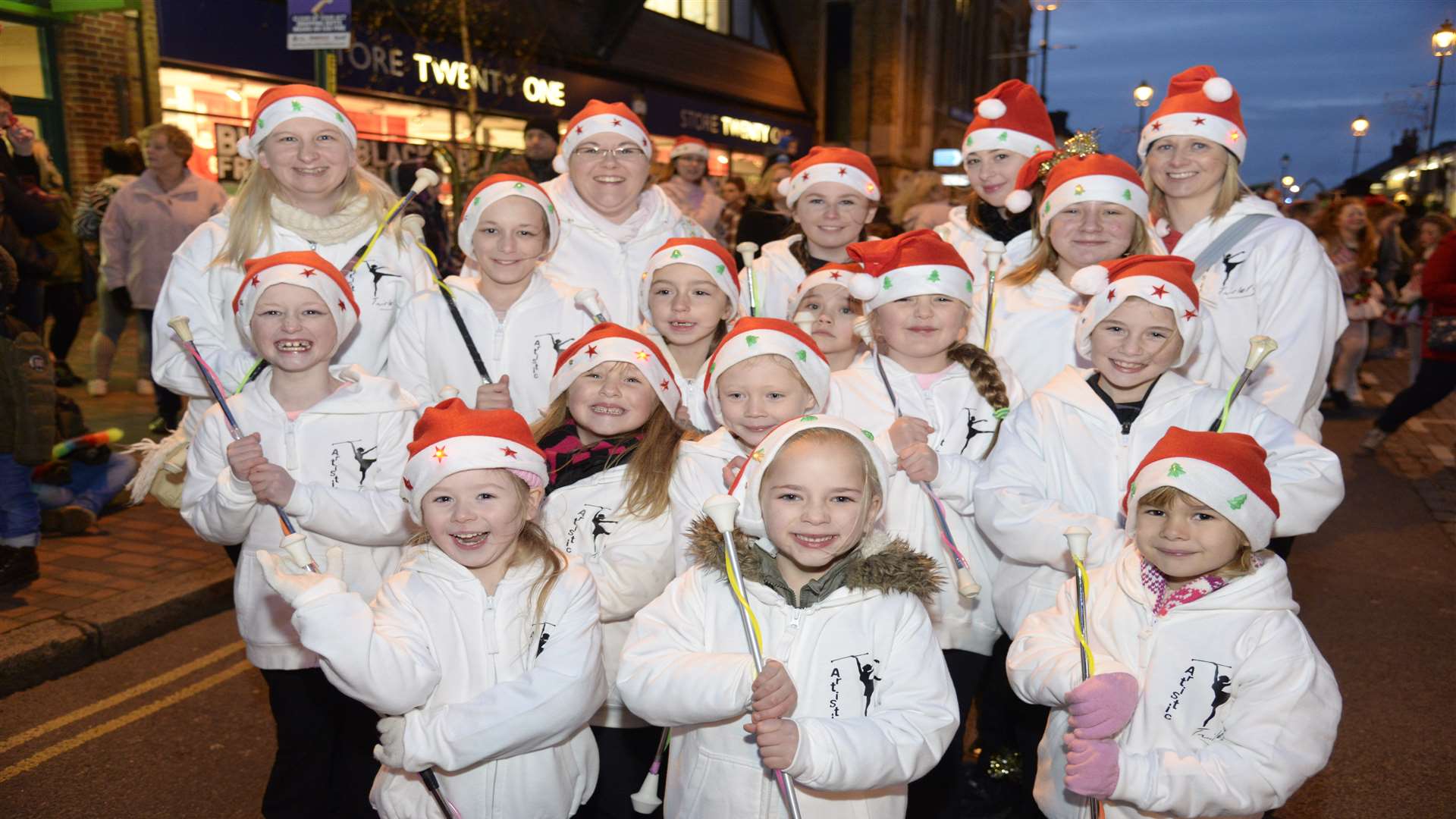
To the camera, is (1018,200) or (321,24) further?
(321,24)

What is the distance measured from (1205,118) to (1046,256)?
813mm

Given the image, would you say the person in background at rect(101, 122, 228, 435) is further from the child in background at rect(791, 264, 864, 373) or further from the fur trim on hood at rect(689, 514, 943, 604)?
the fur trim on hood at rect(689, 514, 943, 604)

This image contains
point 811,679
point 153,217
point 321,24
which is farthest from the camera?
point 153,217

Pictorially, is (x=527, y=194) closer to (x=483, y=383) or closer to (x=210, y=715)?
(x=483, y=383)

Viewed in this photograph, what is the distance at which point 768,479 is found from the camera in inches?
113

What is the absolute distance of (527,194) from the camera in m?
4.50

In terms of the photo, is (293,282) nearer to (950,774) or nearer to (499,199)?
(499,199)

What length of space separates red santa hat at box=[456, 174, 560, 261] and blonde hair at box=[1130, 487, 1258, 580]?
2.67 metres

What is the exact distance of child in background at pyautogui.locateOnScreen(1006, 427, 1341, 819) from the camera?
263 cm

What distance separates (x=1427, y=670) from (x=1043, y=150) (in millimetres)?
3125

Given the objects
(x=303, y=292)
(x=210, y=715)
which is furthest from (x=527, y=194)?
(x=210, y=715)

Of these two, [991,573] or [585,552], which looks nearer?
[585,552]

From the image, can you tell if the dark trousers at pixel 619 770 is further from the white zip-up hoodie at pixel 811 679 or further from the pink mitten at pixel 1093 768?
the pink mitten at pixel 1093 768

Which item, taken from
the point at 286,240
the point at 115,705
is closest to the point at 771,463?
the point at 286,240
